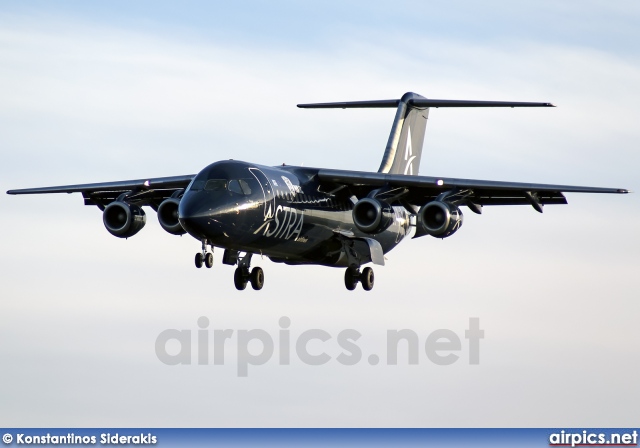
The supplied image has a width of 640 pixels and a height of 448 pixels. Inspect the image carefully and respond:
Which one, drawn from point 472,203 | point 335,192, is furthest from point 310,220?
point 472,203

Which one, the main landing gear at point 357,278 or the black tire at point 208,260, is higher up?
the main landing gear at point 357,278

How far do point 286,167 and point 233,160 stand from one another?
3.80 m

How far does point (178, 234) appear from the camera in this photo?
3706 cm

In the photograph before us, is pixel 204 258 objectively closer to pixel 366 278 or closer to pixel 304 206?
pixel 304 206

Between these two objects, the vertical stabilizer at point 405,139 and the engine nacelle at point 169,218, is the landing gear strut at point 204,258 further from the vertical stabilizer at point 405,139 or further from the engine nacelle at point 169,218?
the vertical stabilizer at point 405,139

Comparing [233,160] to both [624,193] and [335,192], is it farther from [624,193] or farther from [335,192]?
[624,193]

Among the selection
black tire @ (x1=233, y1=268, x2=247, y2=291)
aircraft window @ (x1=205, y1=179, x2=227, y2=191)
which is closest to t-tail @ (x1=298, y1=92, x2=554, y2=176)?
black tire @ (x1=233, y1=268, x2=247, y2=291)

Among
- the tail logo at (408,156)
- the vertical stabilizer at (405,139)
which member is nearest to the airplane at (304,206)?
the vertical stabilizer at (405,139)

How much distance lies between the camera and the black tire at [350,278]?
130 ft

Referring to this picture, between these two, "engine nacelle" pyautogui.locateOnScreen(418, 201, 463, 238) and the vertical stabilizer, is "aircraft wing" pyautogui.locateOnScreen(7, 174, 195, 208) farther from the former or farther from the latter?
the vertical stabilizer

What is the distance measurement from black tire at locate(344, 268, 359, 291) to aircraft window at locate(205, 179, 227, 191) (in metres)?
7.39

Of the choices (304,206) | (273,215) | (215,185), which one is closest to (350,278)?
(304,206)

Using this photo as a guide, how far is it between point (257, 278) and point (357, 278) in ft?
11.3

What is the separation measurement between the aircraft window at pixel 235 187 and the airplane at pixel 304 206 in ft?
0.08
